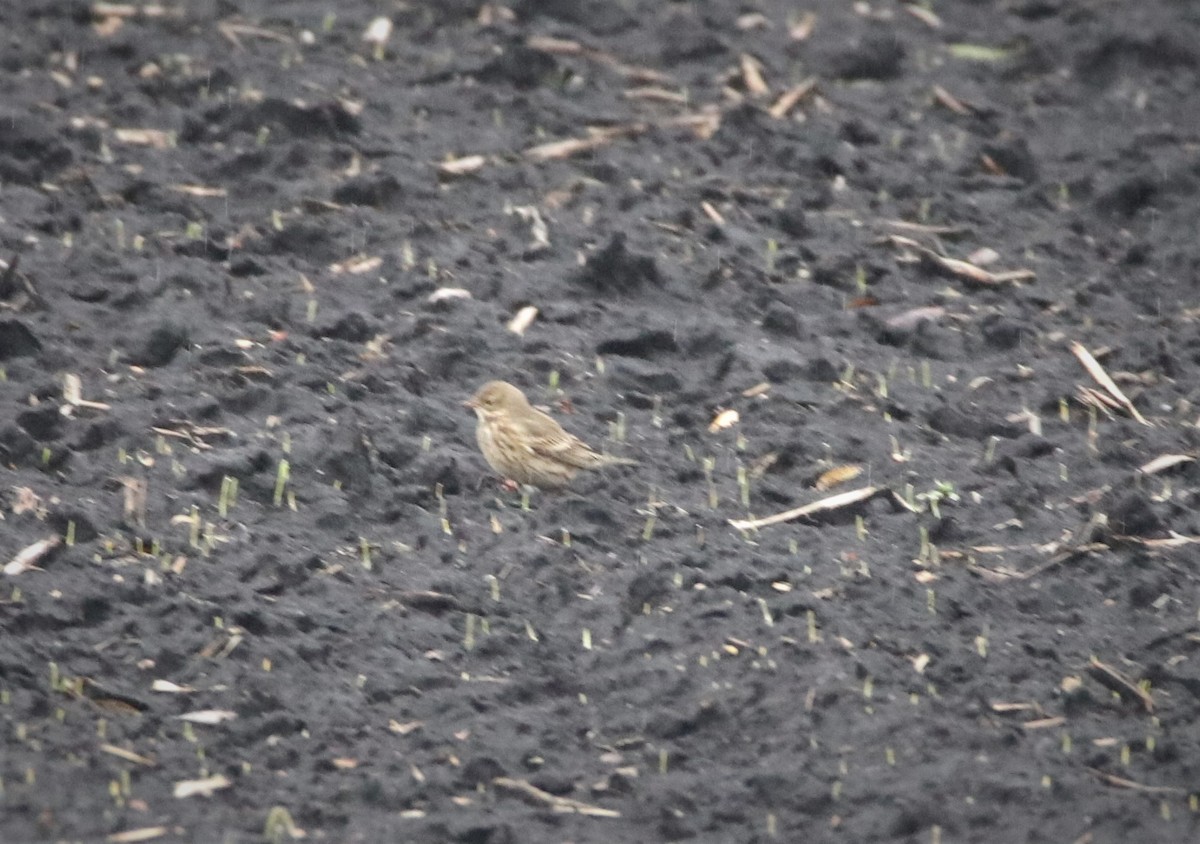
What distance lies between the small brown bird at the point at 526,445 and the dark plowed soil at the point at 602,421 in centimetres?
15

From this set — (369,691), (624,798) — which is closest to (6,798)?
(369,691)

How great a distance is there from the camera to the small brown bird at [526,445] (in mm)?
7383

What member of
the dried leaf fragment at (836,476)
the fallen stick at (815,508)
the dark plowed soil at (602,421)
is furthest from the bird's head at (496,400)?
the dried leaf fragment at (836,476)

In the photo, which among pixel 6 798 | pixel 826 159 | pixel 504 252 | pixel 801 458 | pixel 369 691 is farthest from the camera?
pixel 826 159

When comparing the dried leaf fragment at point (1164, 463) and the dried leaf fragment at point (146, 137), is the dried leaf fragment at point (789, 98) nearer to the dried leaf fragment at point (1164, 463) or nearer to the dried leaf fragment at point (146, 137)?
the dried leaf fragment at point (146, 137)

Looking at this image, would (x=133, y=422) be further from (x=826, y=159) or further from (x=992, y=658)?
(x=826, y=159)

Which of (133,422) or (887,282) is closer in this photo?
(133,422)

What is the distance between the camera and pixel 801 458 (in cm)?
784

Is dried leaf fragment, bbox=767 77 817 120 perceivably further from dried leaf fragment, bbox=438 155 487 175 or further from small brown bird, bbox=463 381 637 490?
small brown bird, bbox=463 381 637 490

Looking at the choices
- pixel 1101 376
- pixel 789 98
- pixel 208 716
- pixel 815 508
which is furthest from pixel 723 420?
pixel 789 98

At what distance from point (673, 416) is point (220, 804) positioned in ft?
10.1

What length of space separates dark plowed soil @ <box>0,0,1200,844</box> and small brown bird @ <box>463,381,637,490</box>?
5.9 inches

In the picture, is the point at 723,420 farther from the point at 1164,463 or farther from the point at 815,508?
the point at 1164,463

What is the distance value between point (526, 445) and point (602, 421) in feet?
2.59
